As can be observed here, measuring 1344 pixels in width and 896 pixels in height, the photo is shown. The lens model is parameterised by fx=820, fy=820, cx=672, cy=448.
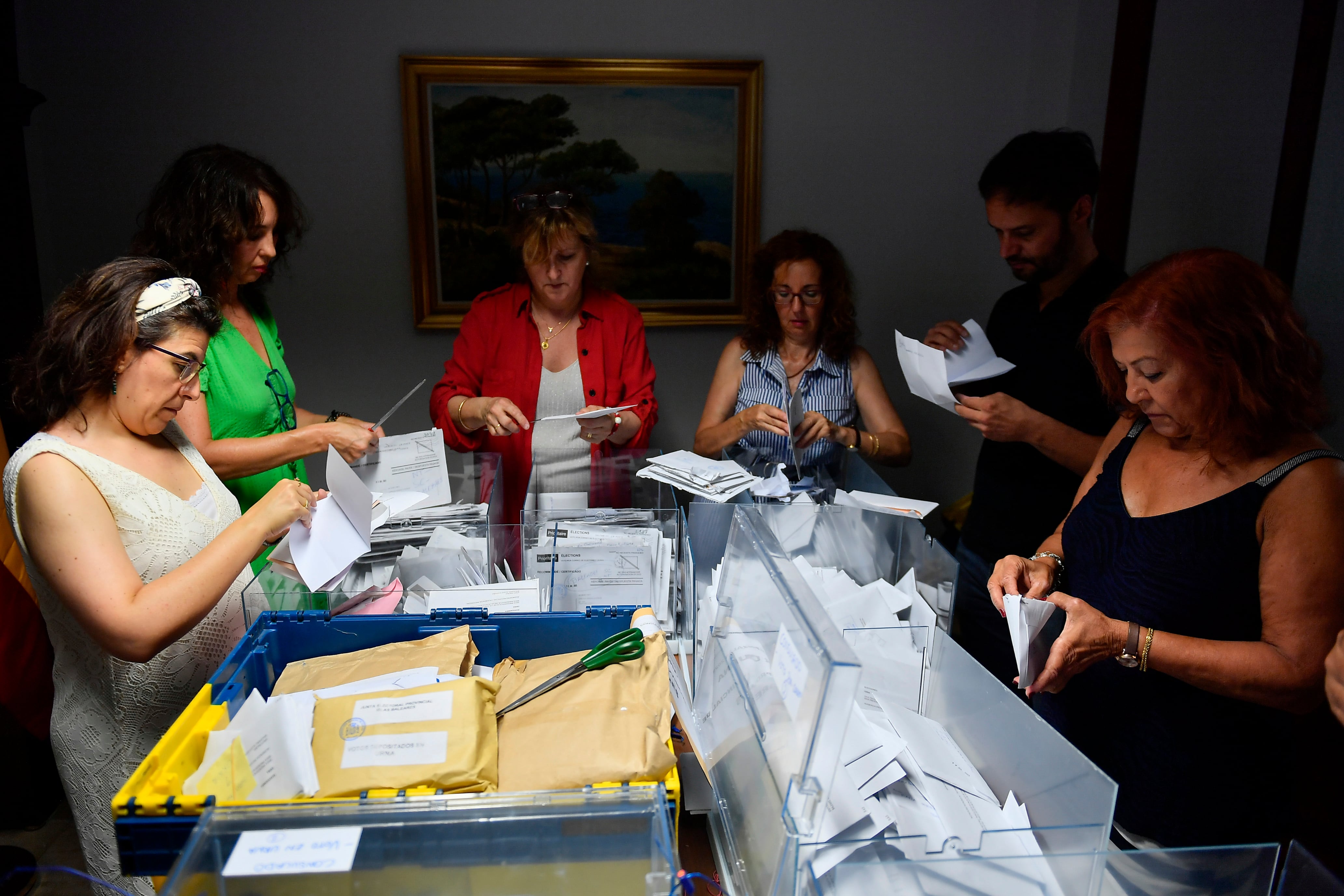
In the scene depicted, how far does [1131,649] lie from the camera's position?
1.26m

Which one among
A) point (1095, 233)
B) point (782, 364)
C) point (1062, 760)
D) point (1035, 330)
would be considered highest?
point (1095, 233)

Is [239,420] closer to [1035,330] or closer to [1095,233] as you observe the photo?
[1035,330]

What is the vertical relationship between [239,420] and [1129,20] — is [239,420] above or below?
below

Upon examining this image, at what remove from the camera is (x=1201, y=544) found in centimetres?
129

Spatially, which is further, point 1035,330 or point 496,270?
point 496,270

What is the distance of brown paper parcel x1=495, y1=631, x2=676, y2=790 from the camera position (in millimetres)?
938

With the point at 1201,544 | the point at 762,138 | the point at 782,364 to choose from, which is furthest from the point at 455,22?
the point at 1201,544

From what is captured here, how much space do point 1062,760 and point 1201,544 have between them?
0.59 meters

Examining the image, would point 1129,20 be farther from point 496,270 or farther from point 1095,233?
point 496,270

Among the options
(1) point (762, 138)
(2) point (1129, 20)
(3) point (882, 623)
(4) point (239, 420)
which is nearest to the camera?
(3) point (882, 623)

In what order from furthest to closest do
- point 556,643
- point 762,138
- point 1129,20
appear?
point 762,138 < point 1129,20 < point 556,643

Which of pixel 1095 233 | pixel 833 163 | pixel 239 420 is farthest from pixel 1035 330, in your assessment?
pixel 239 420

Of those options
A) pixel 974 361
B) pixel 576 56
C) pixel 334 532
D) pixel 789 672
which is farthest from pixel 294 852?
pixel 576 56

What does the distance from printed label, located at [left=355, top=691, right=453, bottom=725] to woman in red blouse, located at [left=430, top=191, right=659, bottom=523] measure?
1.32m
